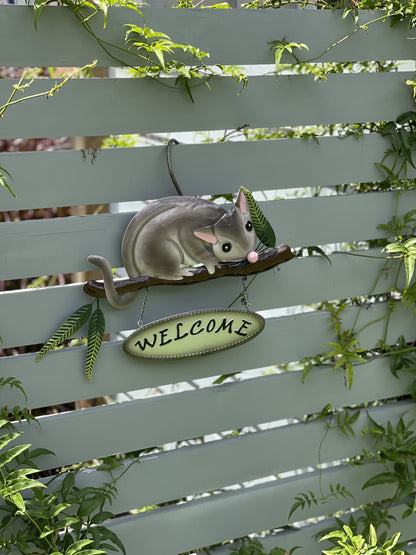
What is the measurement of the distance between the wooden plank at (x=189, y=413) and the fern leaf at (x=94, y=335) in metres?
0.10

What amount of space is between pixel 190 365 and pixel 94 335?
296 mm

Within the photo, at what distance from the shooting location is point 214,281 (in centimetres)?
183

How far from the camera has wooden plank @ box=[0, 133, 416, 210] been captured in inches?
63.6

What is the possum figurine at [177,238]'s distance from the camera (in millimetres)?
1652

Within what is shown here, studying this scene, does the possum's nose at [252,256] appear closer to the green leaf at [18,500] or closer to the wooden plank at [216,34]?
the wooden plank at [216,34]

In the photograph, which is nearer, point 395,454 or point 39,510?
point 39,510

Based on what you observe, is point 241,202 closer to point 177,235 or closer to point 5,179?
point 177,235

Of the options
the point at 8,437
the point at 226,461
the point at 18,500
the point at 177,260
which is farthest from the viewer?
the point at 226,461

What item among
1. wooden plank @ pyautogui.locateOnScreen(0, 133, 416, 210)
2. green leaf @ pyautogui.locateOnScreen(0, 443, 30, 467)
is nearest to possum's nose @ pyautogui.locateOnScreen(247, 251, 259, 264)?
wooden plank @ pyautogui.locateOnScreen(0, 133, 416, 210)

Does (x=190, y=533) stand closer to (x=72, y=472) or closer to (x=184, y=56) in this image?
(x=72, y=472)

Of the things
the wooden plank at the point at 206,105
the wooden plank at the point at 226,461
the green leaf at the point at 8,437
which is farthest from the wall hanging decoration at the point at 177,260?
the wooden plank at the point at 226,461

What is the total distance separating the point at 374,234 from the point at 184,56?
0.76 meters

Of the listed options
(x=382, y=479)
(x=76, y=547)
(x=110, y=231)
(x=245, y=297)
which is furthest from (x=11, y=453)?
(x=382, y=479)

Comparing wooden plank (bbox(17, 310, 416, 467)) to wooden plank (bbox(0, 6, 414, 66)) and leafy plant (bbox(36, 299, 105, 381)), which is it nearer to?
leafy plant (bbox(36, 299, 105, 381))
